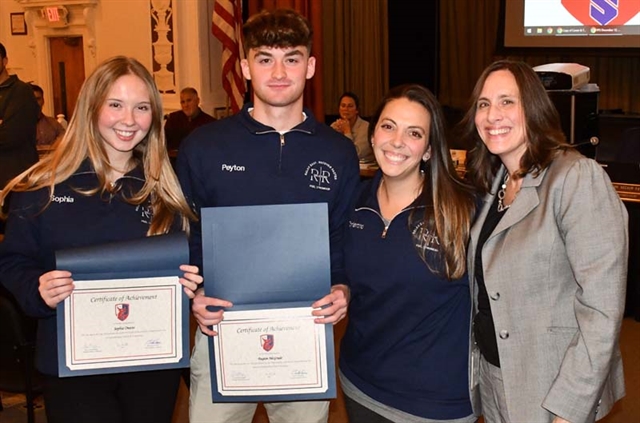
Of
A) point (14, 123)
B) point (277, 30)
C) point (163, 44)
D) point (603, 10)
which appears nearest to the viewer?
point (277, 30)

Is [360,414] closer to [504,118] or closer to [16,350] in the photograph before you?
[504,118]

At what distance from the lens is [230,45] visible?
31.3ft

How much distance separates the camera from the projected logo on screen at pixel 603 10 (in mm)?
7609

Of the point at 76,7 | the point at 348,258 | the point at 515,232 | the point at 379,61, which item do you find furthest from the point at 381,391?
→ the point at 76,7

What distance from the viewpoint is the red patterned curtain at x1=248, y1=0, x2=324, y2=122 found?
9.51 meters

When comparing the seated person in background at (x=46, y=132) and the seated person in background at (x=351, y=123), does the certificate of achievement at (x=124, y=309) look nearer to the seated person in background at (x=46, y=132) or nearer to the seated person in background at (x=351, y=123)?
the seated person in background at (x=351, y=123)

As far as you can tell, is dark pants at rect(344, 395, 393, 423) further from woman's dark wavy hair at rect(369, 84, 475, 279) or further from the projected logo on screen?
the projected logo on screen

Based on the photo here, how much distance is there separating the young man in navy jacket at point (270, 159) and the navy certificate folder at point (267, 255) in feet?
0.57

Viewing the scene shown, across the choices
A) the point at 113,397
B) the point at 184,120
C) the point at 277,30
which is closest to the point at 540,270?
the point at 277,30

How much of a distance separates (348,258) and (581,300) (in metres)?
0.72

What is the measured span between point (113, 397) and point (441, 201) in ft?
3.68

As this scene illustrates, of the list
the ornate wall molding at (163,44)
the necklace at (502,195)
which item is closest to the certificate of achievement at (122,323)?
the necklace at (502,195)

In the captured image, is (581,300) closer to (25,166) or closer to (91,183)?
(91,183)

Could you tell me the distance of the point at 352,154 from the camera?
2.59m
